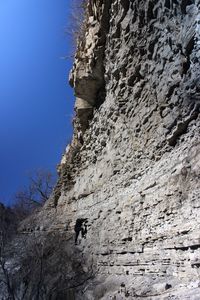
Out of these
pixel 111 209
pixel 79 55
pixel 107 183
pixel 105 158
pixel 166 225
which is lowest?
pixel 166 225

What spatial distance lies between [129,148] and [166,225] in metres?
2.91

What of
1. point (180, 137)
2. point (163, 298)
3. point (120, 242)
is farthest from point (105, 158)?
point (163, 298)

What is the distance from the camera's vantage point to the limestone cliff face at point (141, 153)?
5.31 meters

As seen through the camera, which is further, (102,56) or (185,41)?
(102,56)

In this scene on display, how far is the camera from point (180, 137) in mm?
5949

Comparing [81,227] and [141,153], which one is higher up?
[141,153]

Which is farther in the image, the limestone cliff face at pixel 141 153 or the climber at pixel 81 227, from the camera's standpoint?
the climber at pixel 81 227

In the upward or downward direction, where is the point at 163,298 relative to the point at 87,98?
downward

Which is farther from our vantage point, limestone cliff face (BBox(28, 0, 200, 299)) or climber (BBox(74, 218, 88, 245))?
climber (BBox(74, 218, 88, 245))

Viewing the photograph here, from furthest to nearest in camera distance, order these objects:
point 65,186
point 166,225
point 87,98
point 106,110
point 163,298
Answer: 1. point 65,186
2. point 87,98
3. point 106,110
4. point 166,225
5. point 163,298

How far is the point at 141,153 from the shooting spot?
7441mm

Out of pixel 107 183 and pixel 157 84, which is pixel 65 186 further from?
pixel 157 84

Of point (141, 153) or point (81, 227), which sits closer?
point (141, 153)

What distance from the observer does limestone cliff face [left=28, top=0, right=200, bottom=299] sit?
5312 mm
